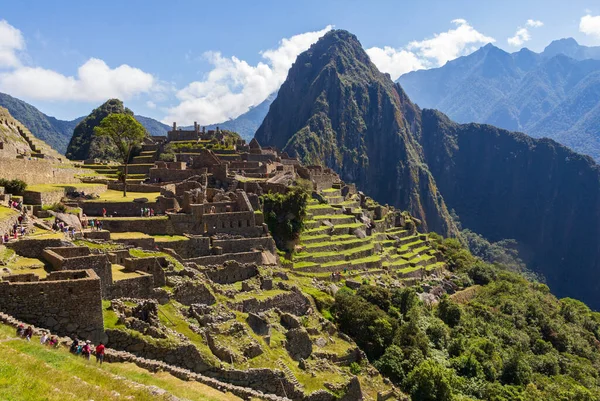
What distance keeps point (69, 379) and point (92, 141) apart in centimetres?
9451

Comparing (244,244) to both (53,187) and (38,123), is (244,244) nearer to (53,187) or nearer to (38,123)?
(53,187)

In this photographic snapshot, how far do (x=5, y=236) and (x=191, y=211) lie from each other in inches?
499

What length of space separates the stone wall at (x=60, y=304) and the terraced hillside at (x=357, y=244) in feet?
75.3

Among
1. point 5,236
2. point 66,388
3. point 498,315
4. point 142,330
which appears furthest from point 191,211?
point 498,315

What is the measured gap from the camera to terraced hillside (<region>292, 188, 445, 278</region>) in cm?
4084

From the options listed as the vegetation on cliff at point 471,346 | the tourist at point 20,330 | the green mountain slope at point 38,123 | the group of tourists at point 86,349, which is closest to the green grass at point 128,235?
the group of tourists at point 86,349

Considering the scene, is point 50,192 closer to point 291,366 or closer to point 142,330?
point 142,330

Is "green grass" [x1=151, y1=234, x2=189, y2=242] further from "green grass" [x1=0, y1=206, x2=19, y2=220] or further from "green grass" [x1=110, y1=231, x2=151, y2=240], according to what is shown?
"green grass" [x1=0, y1=206, x2=19, y2=220]

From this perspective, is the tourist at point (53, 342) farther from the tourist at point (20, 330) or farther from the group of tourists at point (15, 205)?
the group of tourists at point (15, 205)

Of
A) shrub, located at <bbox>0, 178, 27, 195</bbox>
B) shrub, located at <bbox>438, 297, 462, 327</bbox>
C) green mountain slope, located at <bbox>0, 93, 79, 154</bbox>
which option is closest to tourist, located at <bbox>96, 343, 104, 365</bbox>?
shrub, located at <bbox>0, 178, 27, 195</bbox>

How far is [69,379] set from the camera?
1070cm

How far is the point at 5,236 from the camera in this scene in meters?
19.1

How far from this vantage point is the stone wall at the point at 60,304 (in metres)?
13.9

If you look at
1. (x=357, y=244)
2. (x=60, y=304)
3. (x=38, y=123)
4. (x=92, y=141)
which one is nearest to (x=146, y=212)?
(x=60, y=304)
